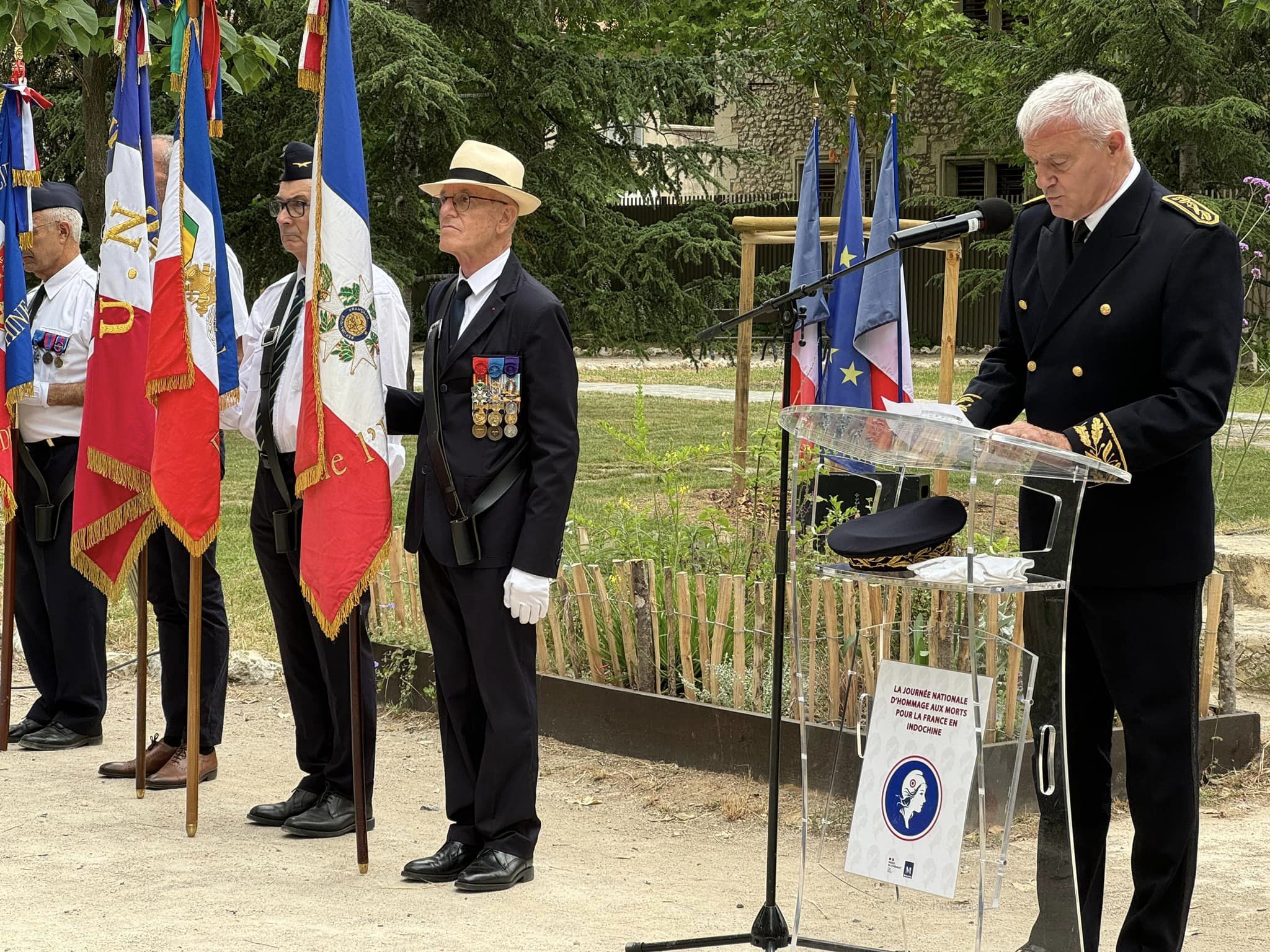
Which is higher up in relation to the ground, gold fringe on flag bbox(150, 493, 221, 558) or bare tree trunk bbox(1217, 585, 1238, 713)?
gold fringe on flag bbox(150, 493, 221, 558)

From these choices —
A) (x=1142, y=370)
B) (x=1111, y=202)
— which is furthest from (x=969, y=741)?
(x=1111, y=202)

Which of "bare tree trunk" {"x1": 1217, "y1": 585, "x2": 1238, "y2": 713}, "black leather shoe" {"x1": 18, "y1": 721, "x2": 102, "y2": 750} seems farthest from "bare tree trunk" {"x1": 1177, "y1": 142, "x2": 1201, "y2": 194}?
"black leather shoe" {"x1": 18, "y1": 721, "x2": 102, "y2": 750}

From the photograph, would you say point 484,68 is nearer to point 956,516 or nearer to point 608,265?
point 608,265

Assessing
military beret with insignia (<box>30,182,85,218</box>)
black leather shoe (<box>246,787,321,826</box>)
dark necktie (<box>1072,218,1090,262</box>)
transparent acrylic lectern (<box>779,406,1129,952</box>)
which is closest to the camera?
transparent acrylic lectern (<box>779,406,1129,952</box>)

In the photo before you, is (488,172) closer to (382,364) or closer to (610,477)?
(382,364)

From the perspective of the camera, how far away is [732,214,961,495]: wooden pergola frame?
7.85m

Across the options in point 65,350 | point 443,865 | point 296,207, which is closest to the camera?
point 443,865

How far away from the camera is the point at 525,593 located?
4.13m

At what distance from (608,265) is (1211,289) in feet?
40.3

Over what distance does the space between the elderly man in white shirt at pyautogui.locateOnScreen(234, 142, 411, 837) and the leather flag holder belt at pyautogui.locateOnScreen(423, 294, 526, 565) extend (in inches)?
10.4

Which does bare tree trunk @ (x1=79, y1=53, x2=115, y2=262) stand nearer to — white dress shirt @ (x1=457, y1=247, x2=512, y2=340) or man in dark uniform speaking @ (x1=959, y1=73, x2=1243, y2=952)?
white dress shirt @ (x1=457, y1=247, x2=512, y2=340)

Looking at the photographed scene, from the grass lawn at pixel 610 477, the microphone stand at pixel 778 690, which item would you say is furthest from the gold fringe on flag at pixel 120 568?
the microphone stand at pixel 778 690

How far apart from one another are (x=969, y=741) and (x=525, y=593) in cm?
142

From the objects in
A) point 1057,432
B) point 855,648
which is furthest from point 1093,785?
point 1057,432
